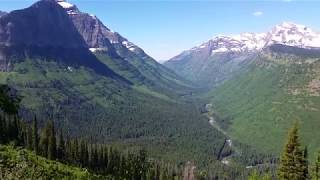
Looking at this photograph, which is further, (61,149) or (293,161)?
(61,149)

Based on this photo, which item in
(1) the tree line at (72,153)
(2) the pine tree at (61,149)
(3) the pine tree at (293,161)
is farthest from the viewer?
(2) the pine tree at (61,149)

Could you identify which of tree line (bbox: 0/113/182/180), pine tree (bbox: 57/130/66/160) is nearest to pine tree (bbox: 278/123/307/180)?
tree line (bbox: 0/113/182/180)

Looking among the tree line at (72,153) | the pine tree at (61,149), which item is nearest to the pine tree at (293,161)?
the tree line at (72,153)

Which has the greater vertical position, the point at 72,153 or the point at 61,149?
the point at 61,149

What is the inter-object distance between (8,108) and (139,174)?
13240cm

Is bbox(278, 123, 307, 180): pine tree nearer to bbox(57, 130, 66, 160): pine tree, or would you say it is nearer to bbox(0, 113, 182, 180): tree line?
bbox(0, 113, 182, 180): tree line

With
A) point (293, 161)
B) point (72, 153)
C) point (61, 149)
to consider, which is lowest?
point (72, 153)

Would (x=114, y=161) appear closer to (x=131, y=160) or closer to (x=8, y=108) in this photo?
(x=131, y=160)

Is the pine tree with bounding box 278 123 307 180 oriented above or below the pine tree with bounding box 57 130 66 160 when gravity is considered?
above

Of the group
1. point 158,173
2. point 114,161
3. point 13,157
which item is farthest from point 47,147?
point 13,157

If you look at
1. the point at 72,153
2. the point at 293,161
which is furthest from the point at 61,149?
the point at 293,161

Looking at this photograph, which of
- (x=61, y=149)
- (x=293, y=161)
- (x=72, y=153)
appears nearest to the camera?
(x=293, y=161)

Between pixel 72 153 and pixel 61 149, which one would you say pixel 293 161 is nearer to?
pixel 61 149

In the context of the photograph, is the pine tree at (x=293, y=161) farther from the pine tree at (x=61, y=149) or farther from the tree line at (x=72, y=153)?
the pine tree at (x=61, y=149)
